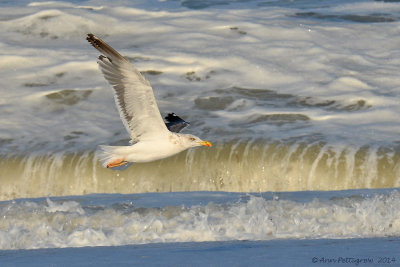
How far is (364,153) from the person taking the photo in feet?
35.2

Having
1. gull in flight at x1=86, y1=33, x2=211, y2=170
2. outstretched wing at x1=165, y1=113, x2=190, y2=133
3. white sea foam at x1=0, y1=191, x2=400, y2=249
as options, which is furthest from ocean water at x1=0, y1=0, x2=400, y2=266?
outstretched wing at x1=165, y1=113, x2=190, y2=133

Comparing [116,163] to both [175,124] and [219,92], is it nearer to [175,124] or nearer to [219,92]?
[175,124]

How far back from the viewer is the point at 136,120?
361 inches

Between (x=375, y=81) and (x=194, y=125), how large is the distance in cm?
318

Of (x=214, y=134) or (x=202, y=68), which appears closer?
(x=214, y=134)

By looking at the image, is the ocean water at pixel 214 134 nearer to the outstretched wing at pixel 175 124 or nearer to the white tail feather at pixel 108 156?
the white tail feather at pixel 108 156


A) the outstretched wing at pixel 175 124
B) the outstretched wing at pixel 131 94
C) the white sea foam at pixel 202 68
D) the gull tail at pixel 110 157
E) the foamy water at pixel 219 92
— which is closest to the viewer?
the outstretched wing at pixel 131 94

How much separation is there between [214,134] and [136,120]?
286 cm

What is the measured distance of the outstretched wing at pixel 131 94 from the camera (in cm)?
863

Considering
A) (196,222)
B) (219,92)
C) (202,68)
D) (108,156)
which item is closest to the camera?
(196,222)

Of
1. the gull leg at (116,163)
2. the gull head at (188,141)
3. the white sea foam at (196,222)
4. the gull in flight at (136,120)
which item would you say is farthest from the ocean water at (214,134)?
the gull head at (188,141)

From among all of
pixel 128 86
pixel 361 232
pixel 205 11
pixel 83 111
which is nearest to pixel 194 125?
pixel 83 111

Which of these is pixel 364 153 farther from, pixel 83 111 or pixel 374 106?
pixel 83 111

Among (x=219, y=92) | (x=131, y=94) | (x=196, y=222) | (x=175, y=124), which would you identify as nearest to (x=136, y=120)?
(x=131, y=94)
